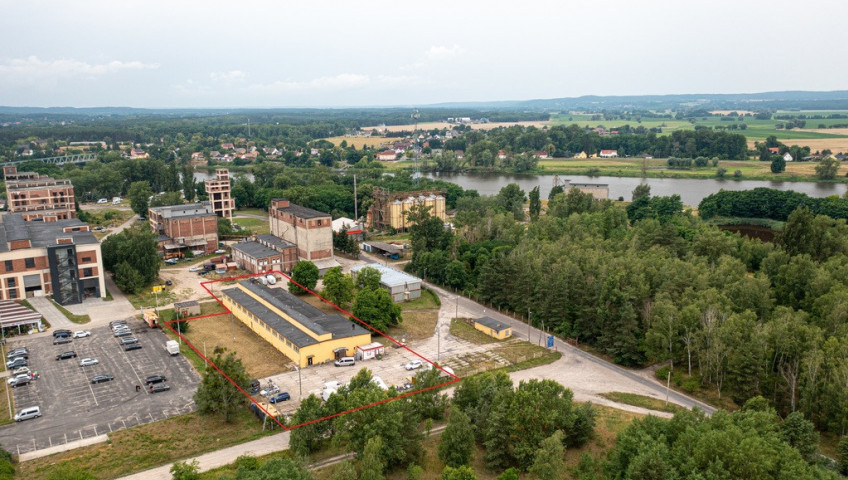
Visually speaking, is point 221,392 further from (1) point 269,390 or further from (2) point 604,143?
(2) point 604,143

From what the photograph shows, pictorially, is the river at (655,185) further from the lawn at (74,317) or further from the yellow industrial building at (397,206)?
the lawn at (74,317)

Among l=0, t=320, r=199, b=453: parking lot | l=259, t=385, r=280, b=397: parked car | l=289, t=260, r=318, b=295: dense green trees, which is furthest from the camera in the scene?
l=289, t=260, r=318, b=295: dense green trees

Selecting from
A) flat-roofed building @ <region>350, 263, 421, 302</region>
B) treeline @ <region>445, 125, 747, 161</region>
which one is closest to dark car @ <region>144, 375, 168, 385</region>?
flat-roofed building @ <region>350, 263, 421, 302</region>

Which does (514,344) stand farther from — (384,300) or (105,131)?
(105,131)

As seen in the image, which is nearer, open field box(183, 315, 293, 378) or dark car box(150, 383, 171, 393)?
dark car box(150, 383, 171, 393)

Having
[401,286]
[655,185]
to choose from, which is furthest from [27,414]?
[655,185]

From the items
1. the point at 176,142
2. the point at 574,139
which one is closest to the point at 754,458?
the point at 574,139

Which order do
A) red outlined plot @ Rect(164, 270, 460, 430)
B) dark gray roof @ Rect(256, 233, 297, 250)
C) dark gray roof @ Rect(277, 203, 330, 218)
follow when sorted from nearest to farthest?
1. red outlined plot @ Rect(164, 270, 460, 430)
2. dark gray roof @ Rect(277, 203, 330, 218)
3. dark gray roof @ Rect(256, 233, 297, 250)

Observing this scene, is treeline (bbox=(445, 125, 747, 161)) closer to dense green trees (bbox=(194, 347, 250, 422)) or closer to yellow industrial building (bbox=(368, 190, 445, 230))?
yellow industrial building (bbox=(368, 190, 445, 230))

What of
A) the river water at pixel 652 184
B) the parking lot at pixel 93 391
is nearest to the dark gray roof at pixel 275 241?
the parking lot at pixel 93 391
